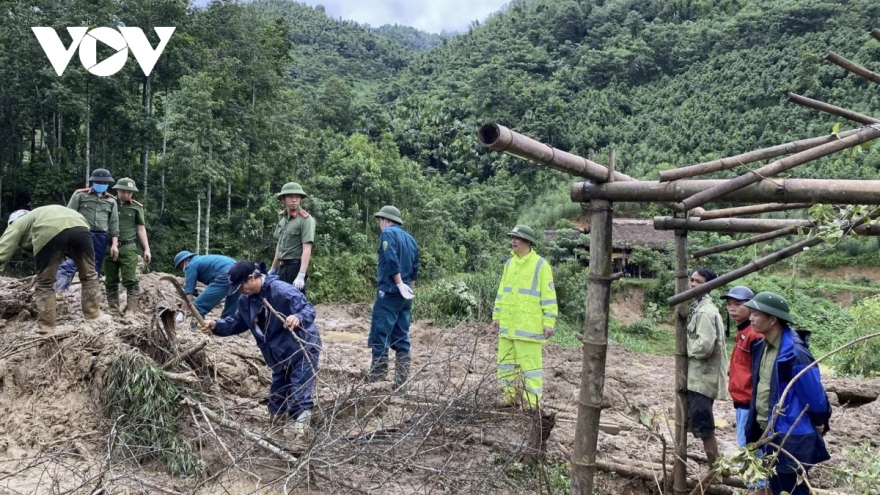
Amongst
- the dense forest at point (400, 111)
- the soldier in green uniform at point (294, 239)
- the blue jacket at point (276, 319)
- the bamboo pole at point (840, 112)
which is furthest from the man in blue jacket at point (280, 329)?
the dense forest at point (400, 111)

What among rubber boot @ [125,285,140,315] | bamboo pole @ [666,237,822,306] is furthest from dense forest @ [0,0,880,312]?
rubber boot @ [125,285,140,315]

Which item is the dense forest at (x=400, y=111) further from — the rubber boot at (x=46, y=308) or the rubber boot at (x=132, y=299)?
the rubber boot at (x=132, y=299)

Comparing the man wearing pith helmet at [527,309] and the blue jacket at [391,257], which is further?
the blue jacket at [391,257]

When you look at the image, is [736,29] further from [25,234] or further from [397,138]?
[25,234]

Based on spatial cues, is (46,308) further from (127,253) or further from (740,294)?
(740,294)

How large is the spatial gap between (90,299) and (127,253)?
1.13m

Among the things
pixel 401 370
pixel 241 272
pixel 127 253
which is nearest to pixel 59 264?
pixel 127 253

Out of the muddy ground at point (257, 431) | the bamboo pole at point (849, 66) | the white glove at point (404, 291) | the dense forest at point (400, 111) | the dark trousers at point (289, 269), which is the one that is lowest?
the muddy ground at point (257, 431)

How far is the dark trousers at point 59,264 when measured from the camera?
17.4 ft

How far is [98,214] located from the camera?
6316 mm

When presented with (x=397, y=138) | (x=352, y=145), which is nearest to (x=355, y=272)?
(x=352, y=145)

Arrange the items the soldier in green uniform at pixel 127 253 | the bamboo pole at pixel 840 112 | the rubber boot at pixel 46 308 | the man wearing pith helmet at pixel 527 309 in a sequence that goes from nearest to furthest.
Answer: the bamboo pole at pixel 840 112, the man wearing pith helmet at pixel 527 309, the rubber boot at pixel 46 308, the soldier in green uniform at pixel 127 253

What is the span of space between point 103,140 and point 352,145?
8.17 meters

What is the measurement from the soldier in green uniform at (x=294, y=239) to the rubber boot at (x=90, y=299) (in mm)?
1524
